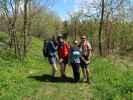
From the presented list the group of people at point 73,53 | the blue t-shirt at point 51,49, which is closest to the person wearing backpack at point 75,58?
the group of people at point 73,53

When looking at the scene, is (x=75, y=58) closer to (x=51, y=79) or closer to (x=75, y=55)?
(x=75, y=55)

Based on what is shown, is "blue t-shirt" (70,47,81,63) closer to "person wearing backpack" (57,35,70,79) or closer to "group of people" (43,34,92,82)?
"group of people" (43,34,92,82)

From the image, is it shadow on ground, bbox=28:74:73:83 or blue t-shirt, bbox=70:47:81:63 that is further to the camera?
shadow on ground, bbox=28:74:73:83

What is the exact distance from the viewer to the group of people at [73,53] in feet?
48.6

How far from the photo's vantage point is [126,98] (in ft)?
39.7

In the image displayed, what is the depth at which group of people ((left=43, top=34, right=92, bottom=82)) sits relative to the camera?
48.6ft

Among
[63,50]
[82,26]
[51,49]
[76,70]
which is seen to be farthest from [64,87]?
[82,26]

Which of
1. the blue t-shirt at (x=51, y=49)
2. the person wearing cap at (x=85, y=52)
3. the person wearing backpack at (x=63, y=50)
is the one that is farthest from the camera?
the blue t-shirt at (x=51, y=49)

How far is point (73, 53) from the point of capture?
1488 cm

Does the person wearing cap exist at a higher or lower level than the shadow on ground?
higher

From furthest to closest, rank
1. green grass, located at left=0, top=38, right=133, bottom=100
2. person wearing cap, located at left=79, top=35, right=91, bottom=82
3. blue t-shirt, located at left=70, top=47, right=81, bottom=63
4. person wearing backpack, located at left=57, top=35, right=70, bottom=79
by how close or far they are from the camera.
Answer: person wearing backpack, located at left=57, top=35, right=70, bottom=79 → blue t-shirt, located at left=70, top=47, right=81, bottom=63 → person wearing cap, located at left=79, top=35, right=91, bottom=82 → green grass, located at left=0, top=38, right=133, bottom=100

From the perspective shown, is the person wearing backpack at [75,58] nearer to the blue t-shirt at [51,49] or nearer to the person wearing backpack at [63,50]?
the person wearing backpack at [63,50]

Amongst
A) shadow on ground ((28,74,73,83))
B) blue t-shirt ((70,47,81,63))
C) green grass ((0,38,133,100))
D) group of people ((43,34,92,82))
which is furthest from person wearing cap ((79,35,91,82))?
shadow on ground ((28,74,73,83))

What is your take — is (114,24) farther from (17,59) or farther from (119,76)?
(119,76)
